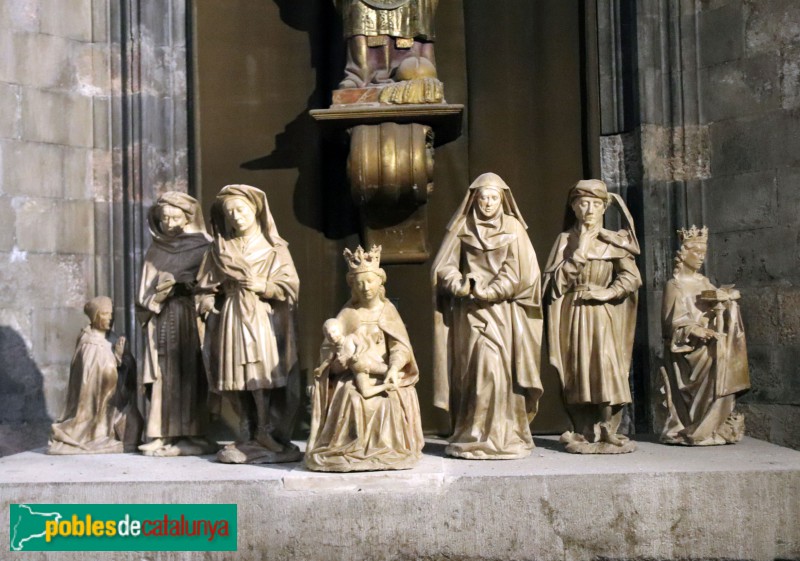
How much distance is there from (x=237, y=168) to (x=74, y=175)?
3.89 ft

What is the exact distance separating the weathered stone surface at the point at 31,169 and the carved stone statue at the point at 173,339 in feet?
4.76

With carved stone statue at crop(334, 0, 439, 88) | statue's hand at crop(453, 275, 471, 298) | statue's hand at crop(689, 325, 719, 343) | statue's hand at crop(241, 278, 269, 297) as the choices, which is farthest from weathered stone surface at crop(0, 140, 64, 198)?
statue's hand at crop(689, 325, 719, 343)

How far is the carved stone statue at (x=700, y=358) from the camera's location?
7.06 metres

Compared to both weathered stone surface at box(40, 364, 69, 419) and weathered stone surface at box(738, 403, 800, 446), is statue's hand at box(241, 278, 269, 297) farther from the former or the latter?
weathered stone surface at box(738, 403, 800, 446)

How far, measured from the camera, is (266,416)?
22.1ft

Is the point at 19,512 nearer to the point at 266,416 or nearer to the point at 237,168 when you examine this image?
the point at 266,416

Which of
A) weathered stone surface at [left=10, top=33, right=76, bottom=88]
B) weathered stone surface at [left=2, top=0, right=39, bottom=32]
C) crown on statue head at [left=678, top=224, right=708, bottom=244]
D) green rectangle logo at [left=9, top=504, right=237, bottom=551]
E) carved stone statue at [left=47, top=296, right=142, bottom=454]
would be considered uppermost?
weathered stone surface at [left=2, top=0, right=39, bottom=32]

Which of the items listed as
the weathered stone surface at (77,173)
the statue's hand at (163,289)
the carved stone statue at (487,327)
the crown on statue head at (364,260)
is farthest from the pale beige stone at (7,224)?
the carved stone statue at (487,327)

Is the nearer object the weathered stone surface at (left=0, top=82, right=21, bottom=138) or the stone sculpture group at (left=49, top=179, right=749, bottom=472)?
the stone sculpture group at (left=49, top=179, right=749, bottom=472)

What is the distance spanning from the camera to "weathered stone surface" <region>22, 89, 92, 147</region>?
27.2 ft

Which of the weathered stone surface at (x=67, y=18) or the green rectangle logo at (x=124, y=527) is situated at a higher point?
the weathered stone surface at (x=67, y=18)

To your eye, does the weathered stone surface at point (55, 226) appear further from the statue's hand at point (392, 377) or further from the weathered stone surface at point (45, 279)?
the statue's hand at point (392, 377)

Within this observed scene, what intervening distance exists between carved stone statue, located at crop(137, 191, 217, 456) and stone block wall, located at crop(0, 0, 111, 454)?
1.34m

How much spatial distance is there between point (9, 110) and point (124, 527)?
362 cm
